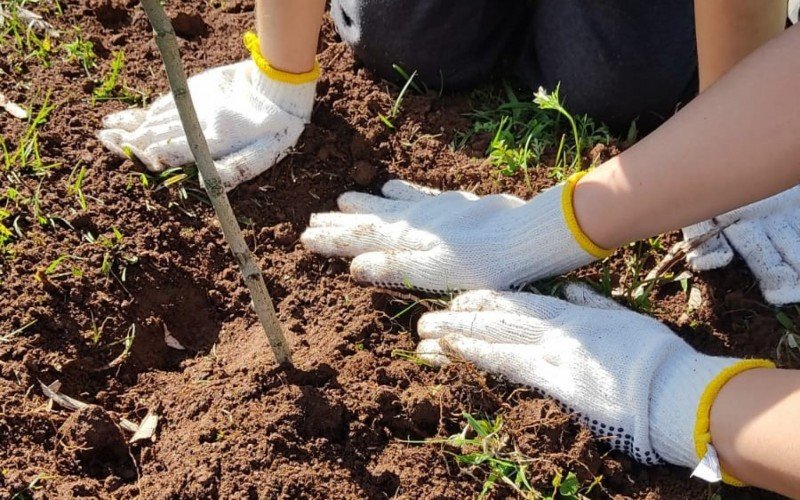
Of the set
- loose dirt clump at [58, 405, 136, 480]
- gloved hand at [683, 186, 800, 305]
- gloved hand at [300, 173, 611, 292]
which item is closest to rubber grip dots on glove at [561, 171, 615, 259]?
gloved hand at [300, 173, 611, 292]

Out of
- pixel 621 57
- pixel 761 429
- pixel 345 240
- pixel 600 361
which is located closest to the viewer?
pixel 761 429

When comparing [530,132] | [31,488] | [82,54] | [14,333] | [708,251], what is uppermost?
[82,54]

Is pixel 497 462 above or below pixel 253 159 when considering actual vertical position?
below

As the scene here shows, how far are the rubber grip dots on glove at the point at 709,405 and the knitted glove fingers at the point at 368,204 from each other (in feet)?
3.01

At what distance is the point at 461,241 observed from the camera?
209 centimetres

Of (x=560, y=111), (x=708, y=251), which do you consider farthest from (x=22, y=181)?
(x=708, y=251)

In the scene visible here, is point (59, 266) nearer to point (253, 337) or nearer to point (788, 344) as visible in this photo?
point (253, 337)

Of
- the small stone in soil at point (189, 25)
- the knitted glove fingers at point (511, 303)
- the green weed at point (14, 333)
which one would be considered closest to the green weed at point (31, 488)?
the green weed at point (14, 333)

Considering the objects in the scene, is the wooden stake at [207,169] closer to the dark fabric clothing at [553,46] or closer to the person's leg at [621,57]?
the dark fabric clothing at [553,46]

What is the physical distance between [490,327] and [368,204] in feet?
1.75

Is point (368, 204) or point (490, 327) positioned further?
point (368, 204)

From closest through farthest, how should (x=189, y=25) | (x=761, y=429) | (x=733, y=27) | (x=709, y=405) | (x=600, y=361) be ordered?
1. (x=761, y=429)
2. (x=709, y=405)
3. (x=600, y=361)
4. (x=733, y=27)
5. (x=189, y=25)

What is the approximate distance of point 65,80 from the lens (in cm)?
252

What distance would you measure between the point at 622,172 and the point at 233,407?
104 cm
